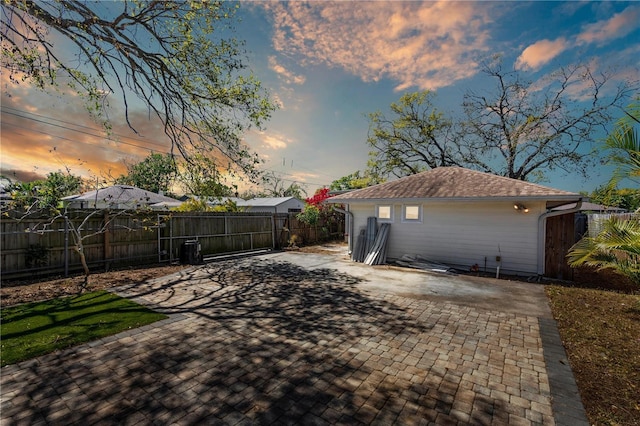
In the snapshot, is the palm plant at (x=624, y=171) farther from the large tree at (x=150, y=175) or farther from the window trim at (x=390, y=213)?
the large tree at (x=150, y=175)

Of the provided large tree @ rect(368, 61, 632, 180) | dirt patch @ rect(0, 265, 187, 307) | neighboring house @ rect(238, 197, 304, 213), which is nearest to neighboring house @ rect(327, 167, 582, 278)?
dirt patch @ rect(0, 265, 187, 307)

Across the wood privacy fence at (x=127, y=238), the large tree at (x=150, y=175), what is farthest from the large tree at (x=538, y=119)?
the large tree at (x=150, y=175)

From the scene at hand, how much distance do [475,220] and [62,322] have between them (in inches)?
416

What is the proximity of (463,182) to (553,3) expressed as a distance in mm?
7702

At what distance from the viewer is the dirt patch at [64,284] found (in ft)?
19.0

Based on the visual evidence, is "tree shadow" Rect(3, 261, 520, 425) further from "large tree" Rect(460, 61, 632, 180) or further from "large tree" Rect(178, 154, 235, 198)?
"large tree" Rect(460, 61, 632, 180)

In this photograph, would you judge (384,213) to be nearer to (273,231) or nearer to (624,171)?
(273,231)

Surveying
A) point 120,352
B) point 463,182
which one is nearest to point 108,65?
point 120,352

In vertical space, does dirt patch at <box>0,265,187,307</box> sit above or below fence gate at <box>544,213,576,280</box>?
below

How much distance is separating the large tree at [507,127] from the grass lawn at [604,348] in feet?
51.4

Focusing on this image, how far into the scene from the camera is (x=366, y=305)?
18.1 feet

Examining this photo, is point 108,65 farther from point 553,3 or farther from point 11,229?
point 553,3

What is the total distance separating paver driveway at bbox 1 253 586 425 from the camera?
8.06ft

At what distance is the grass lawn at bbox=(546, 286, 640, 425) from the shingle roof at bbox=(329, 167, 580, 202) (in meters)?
2.92
